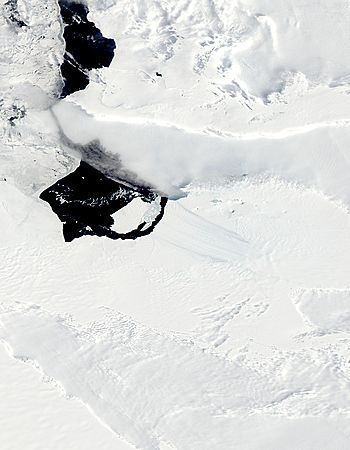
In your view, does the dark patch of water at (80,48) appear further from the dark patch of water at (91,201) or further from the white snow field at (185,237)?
the dark patch of water at (91,201)

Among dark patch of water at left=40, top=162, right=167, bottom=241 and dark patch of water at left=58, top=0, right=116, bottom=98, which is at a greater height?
dark patch of water at left=58, top=0, right=116, bottom=98

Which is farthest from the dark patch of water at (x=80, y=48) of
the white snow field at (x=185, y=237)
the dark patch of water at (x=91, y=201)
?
the dark patch of water at (x=91, y=201)

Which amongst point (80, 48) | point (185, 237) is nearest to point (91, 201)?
point (185, 237)

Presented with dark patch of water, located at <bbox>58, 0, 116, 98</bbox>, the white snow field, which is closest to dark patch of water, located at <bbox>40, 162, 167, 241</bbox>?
the white snow field

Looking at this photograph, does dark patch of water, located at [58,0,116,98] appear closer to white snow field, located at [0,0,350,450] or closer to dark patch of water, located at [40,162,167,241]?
white snow field, located at [0,0,350,450]

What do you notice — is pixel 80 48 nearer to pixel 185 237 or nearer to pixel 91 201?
pixel 91 201

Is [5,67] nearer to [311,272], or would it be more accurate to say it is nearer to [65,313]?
[65,313]
